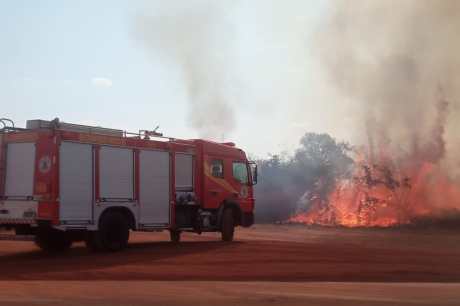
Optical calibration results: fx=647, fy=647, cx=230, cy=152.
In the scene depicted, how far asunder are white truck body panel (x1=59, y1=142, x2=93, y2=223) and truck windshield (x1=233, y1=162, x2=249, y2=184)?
6.59 m

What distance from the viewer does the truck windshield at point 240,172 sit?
21.8 m

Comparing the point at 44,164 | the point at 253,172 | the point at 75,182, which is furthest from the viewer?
the point at 253,172

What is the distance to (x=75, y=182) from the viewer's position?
15.9 m

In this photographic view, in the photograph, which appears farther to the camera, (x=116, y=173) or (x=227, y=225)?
(x=227, y=225)

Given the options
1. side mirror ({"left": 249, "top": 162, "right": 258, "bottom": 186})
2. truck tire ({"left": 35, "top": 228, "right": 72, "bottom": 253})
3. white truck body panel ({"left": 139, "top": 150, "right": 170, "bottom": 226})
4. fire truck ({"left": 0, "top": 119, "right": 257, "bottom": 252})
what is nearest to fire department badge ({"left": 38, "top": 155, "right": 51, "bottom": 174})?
fire truck ({"left": 0, "top": 119, "right": 257, "bottom": 252})

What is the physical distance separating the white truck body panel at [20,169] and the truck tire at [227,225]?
697 cm

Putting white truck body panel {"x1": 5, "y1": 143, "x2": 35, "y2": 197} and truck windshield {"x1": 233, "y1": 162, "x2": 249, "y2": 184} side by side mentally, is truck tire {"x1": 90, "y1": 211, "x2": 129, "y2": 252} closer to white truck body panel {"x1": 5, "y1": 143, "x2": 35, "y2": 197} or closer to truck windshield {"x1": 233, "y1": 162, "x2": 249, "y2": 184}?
white truck body panel {"x1": 5, "y1": 143, "x2": 35, "y2": 197}

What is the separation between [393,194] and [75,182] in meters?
25.9

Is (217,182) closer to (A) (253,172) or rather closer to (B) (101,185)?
(A) (253,172)

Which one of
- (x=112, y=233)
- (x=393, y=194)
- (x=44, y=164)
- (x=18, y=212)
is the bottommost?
(x=112, y=233)

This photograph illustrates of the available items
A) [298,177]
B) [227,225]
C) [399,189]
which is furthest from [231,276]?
[298,177]

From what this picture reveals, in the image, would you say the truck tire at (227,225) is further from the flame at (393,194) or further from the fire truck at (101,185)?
the flame at (393,194)

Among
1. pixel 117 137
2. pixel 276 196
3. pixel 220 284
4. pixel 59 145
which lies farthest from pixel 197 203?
pixel 276 196

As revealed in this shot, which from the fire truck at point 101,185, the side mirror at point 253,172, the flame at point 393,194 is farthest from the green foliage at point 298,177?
the fire truck at point 101,185
